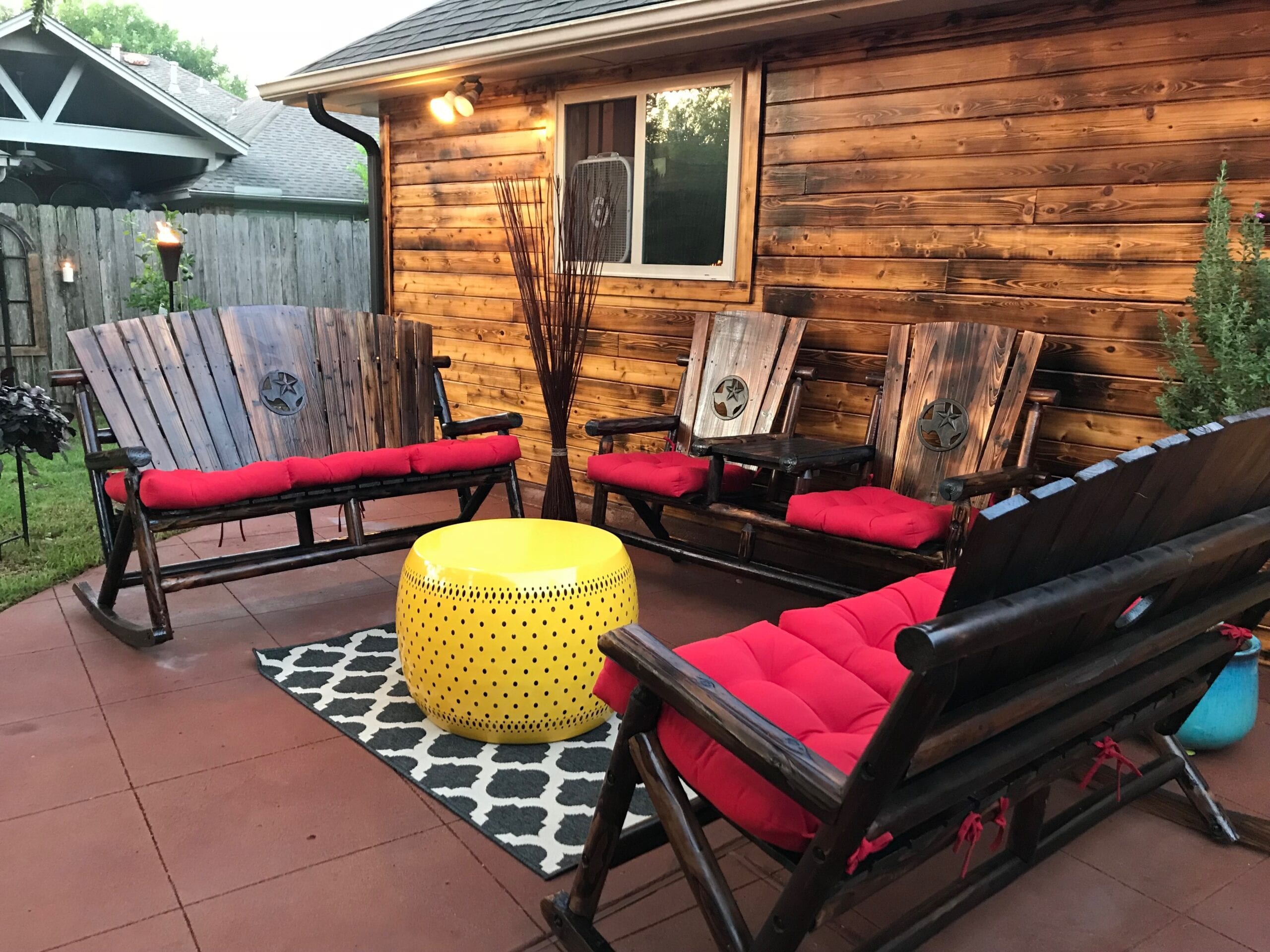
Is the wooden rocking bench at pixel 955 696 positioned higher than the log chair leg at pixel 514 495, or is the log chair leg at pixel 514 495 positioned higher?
the wooden rocking bench at pixel 955 696

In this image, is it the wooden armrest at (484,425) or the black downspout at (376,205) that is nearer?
the wooden armrest at (484,425)

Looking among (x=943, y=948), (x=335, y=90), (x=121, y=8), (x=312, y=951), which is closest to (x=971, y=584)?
(x=943, y=948)

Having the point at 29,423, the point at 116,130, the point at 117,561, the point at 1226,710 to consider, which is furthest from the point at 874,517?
the point at 116,130

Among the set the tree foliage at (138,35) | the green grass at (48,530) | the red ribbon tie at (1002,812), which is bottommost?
the green grass at (48,530)

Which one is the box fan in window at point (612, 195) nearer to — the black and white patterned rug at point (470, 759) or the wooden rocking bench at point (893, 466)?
the wooden rocking bench at point (893, 466)

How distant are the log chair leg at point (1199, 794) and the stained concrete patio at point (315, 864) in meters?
0.04

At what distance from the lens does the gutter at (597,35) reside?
3.19 m

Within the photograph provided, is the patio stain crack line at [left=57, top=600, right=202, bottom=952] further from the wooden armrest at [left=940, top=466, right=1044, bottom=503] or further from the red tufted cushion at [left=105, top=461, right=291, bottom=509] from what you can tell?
the wooden armrest at [left=940, top=466, right=1044, bottom=503]

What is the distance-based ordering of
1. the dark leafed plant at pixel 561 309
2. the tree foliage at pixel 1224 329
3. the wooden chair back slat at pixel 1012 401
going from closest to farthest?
the tree foliage at pixel 1224 329, the wooden chair back slat at pixel 1012 401, the dark leafed plant at pixel 561 309

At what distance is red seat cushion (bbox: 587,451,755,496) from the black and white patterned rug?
3.45 feet

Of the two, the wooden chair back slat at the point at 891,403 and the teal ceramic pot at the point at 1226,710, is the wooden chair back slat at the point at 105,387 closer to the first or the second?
the wooden chair back slat at the point at 891,403

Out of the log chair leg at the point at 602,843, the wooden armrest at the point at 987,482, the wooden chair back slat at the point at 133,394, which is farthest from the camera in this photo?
the wooden chair back slat at the point at 133,394

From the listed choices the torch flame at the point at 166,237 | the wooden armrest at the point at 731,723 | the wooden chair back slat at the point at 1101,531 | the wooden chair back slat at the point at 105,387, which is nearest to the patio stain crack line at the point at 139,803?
the wooden chair back slat at the point at 105,387

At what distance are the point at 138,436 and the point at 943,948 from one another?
9.17 ft
